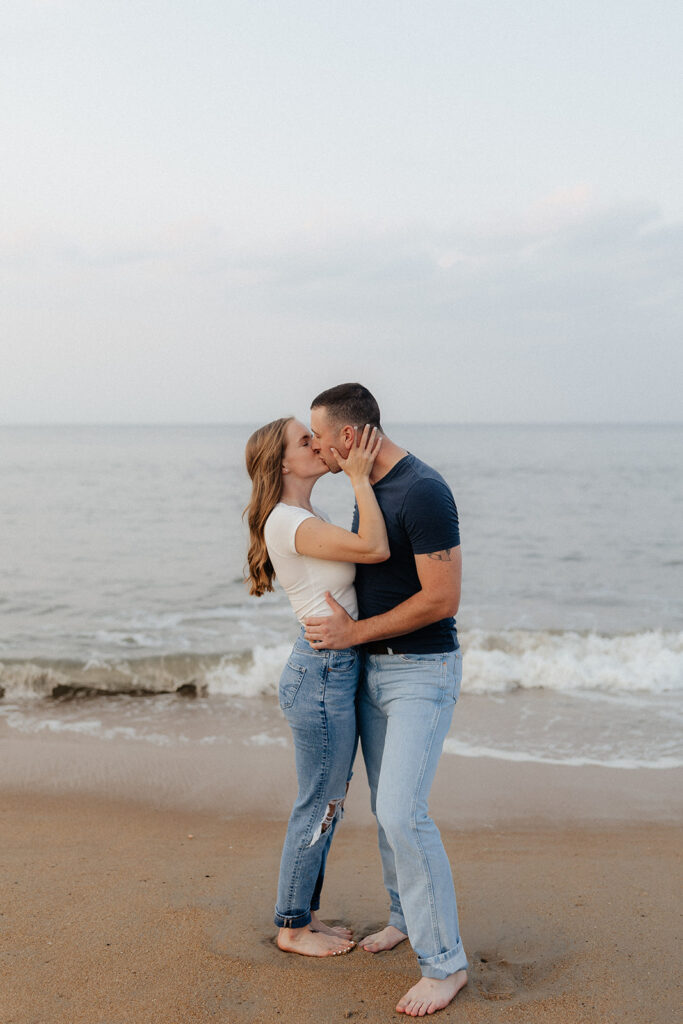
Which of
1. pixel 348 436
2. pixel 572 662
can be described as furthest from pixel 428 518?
pixel 572 662

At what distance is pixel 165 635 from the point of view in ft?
34.9

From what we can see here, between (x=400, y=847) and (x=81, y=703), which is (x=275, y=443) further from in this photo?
(x=81, y=703)

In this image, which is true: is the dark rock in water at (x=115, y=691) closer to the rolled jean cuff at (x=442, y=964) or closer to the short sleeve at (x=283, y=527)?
the short sleeve at (x=283, y=527)

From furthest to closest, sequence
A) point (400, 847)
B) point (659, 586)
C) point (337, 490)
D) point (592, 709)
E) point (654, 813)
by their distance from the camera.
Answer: point (337, 490), point (659, 586), point (592, 709), point (654, 813), point (400, 847)

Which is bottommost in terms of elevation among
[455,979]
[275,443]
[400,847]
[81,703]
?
[81,703]

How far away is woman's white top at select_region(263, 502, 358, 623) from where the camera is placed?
129 inches

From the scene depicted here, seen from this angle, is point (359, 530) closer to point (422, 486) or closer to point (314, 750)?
point (422, 486)

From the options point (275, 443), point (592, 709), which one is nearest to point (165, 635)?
point (592, 709)

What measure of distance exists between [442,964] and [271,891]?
132cm

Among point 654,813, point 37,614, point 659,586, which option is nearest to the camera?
point 654,813

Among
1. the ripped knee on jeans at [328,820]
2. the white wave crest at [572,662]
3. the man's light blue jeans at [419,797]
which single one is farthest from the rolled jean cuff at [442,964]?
the white wave crest at [572,662]

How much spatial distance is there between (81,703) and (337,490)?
2168 cm

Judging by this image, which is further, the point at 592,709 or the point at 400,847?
the point at 592,709

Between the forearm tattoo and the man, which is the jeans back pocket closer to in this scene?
the man
